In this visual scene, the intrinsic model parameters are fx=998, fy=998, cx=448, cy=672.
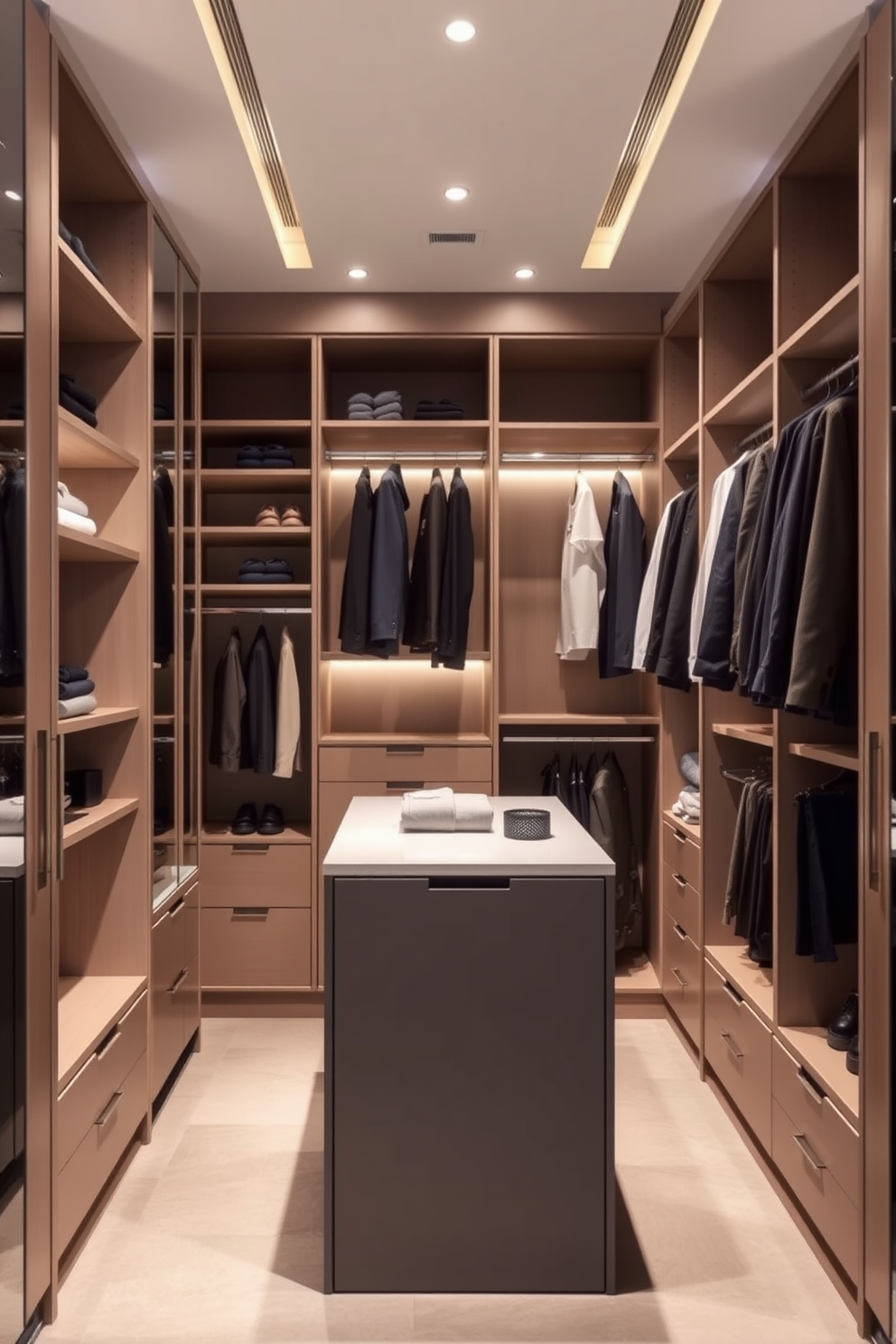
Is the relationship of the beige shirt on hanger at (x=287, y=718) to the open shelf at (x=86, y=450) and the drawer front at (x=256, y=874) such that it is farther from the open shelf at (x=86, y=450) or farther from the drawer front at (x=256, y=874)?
the open shelf at (x=86, y=450)

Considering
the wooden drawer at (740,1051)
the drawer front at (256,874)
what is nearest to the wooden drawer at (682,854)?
the wooden drawer at (740,1051)

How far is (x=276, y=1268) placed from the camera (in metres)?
2.30

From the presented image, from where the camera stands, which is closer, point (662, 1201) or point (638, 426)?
point (662, 1201)

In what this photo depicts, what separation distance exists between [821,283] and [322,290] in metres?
2.08

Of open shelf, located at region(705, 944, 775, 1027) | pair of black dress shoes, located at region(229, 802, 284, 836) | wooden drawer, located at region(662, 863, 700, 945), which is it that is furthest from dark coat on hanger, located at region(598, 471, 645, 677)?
pair of black dress shoes, located at region(229, 802, 284, 836)

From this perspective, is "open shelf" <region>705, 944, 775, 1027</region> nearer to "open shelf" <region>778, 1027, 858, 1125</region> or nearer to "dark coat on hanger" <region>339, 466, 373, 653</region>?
"open shelf" <region>778, 1027, 858, 1125</region>

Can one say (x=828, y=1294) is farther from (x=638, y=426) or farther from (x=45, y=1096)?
(x=638, y=426)

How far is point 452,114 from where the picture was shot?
2670 millimetres

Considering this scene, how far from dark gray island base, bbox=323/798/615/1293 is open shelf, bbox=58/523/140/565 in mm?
1004

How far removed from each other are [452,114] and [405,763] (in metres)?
2.32

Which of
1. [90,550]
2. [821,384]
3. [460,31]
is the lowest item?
[90,550]

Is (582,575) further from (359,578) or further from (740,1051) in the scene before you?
(740,1051)

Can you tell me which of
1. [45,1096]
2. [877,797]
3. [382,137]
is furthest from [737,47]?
[45,1096]

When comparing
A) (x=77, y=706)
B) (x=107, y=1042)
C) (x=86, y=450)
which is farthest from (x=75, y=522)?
(x=107, y=1042)
